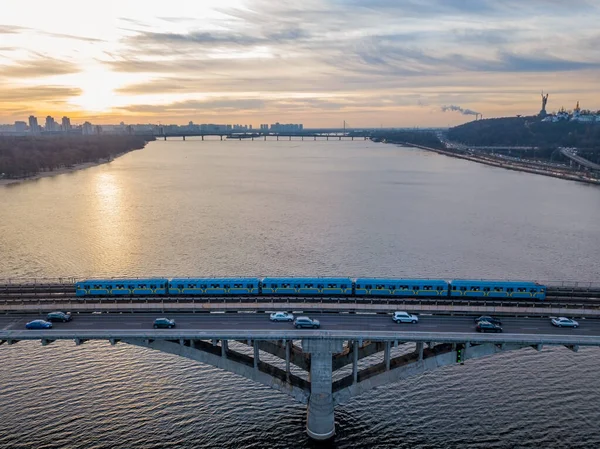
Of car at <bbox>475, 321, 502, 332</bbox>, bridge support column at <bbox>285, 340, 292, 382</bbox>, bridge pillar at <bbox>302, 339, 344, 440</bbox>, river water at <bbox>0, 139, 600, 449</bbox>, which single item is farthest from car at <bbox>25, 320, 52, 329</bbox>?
car at <bbox>475, 321, 502, 332</bbox>

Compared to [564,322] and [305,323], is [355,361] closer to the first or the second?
[305,323]

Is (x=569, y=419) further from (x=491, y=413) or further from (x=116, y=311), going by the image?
(x=116, y=311)

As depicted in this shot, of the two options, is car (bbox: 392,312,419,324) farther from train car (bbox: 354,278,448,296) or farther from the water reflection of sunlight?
the water reflection of sunlight

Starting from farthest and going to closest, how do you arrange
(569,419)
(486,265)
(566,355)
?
(486,265), (566,355), (569,419)

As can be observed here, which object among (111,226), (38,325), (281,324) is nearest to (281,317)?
(281,324)

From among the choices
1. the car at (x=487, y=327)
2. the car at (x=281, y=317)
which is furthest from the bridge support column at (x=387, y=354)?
the car at (x=281, y=317)

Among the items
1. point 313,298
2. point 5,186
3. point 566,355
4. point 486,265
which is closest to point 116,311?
point 313,298
